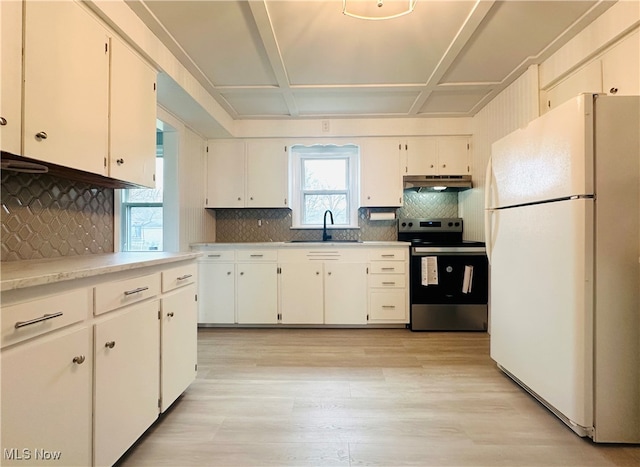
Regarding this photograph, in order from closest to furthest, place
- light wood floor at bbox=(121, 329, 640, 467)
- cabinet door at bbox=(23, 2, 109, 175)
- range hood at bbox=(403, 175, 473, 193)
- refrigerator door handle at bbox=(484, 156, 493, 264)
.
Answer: cabinet door at bbox=(23, 2, 109, 175) < light wood floor at bbox=(121, 329, 640, 467) < refrigerator door handle at bbox=(484, 156, 493, 264) < range hood at bbox=(403, 175, 473, 193)

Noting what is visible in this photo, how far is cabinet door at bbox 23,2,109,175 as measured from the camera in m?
1.26

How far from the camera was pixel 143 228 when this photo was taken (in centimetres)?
390

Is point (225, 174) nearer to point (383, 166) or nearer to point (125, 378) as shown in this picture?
point (383, 166)

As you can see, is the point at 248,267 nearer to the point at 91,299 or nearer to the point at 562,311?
the point at 91,299

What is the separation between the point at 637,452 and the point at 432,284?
188 cm

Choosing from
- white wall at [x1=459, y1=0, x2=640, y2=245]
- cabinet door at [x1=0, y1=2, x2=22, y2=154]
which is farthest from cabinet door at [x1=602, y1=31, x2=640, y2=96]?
cabinet door at [x1=0, y1=2, x2=22, y2=154]

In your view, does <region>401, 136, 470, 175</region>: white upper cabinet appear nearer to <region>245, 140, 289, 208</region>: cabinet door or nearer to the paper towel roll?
the paper towel roll

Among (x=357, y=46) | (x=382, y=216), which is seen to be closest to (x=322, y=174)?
(x=382, y=216)

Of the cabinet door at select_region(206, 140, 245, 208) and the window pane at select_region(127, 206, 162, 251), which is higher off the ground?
the cabinet door at select_region(206, 140, 245, 208)

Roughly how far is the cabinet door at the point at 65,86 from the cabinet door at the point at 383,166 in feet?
8.64

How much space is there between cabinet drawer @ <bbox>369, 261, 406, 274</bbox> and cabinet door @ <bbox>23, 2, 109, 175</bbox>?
2530mm

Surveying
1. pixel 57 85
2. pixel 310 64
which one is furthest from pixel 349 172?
pixel 57 85

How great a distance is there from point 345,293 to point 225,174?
2.02 meters

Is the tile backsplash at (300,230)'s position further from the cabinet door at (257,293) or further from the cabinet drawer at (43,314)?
the cabinet drawer at (43,314)
